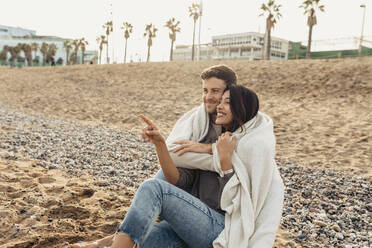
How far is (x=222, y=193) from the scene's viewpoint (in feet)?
8.21

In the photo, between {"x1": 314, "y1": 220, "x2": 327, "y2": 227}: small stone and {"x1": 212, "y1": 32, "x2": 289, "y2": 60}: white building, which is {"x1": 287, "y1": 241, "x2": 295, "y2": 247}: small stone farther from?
{"x1": 212, "y1": 32, "x2": 289, "y2": 60}: white building

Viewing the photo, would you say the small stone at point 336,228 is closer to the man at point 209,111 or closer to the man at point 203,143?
the man at point 203,143

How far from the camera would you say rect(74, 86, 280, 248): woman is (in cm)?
241

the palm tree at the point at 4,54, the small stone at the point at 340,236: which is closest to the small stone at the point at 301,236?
the small stone at the point at 340,236

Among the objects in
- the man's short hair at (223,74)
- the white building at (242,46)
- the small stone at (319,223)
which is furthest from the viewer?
the white building at (242,46)

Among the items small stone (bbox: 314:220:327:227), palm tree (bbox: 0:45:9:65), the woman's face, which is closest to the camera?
the woman's face

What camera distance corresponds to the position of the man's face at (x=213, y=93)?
3135mm

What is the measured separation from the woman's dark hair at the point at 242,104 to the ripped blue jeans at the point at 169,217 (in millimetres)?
787

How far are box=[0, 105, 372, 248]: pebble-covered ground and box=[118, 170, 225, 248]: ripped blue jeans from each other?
5.18 ft

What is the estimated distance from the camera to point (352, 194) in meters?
5.62

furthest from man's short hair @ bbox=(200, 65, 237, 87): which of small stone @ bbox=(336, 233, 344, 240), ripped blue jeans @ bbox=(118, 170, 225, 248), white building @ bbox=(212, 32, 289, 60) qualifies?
white building @ bbox=(212, 32, 289, 60)

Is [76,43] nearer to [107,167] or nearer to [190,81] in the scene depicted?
[190,81]

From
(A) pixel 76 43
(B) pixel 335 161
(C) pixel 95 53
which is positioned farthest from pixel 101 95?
(C) pixel 95 53

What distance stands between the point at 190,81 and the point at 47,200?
18625 millimetres
